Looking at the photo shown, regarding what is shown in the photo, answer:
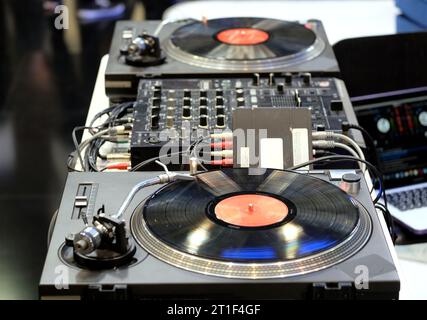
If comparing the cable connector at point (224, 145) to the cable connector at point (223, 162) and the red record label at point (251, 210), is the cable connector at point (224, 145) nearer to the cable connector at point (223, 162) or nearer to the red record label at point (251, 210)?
the cable connector at point (223, 162)

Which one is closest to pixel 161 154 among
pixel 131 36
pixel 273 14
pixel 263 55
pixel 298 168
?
pixel 298 168

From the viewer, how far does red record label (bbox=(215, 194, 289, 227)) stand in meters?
1.41

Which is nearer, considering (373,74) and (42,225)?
(373,74)

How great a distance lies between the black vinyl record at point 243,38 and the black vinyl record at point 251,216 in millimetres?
730

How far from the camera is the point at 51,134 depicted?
420 centimetres

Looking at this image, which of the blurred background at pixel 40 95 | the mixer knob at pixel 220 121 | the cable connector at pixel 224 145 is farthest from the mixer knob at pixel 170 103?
the blurred background at pixel 40 95

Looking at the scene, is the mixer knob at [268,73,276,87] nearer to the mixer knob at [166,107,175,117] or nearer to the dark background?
the mixer knob at [166,107,175,117]

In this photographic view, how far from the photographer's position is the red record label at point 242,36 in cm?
234

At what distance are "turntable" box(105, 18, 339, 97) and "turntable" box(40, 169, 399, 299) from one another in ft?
2.24

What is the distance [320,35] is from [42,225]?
58.6 inches

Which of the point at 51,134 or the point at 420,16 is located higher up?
the point at 420,16

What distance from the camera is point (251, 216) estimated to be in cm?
143

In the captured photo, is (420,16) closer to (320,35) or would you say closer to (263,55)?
(320,35)
